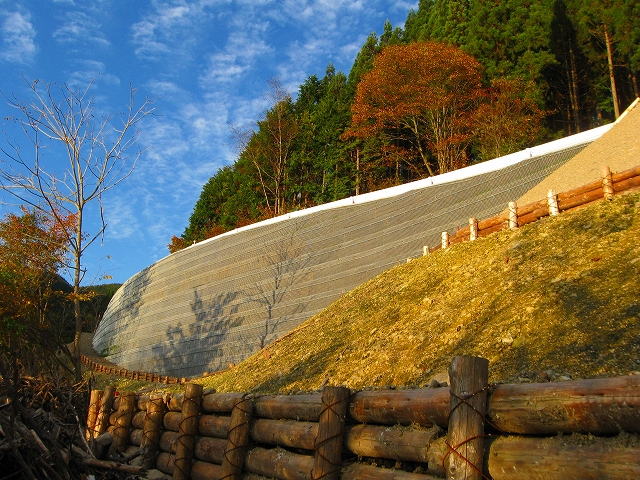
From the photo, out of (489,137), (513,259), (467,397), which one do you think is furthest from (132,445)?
(489,137)

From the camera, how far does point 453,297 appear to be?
12.5m

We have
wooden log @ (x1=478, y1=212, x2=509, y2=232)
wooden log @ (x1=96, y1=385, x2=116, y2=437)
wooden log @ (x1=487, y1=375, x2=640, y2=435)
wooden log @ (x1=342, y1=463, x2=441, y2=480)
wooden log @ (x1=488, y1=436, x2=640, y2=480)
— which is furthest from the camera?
wooden log @ (x1=478, y1=212, x2=509, y2=232)

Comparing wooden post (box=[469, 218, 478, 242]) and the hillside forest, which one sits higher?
the hillside forest

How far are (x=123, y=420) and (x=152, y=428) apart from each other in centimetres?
121

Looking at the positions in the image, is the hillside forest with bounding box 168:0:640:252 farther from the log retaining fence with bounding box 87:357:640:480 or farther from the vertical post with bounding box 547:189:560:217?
the log retaining fence with bounding box 87:357:640:480

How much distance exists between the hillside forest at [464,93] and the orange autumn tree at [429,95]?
75 mm

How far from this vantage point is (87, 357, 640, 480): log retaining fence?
3137mm

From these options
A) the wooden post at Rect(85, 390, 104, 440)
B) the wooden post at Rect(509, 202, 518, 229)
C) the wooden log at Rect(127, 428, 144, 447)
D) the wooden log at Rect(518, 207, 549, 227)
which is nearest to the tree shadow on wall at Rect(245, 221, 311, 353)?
the wooden post at Rect(509, 202, 518, 229)

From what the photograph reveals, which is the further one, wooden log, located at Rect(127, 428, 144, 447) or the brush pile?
wooden log, located at Rect(127, 428, 144, 447)

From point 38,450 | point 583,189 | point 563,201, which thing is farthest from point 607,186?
point 38,450

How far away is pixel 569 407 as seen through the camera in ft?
10.8

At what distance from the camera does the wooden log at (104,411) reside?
367 inches

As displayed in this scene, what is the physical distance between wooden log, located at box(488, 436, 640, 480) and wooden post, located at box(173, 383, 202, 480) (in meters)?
4.47

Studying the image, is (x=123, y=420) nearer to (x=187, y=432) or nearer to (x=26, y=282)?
(x=187, y=432)
